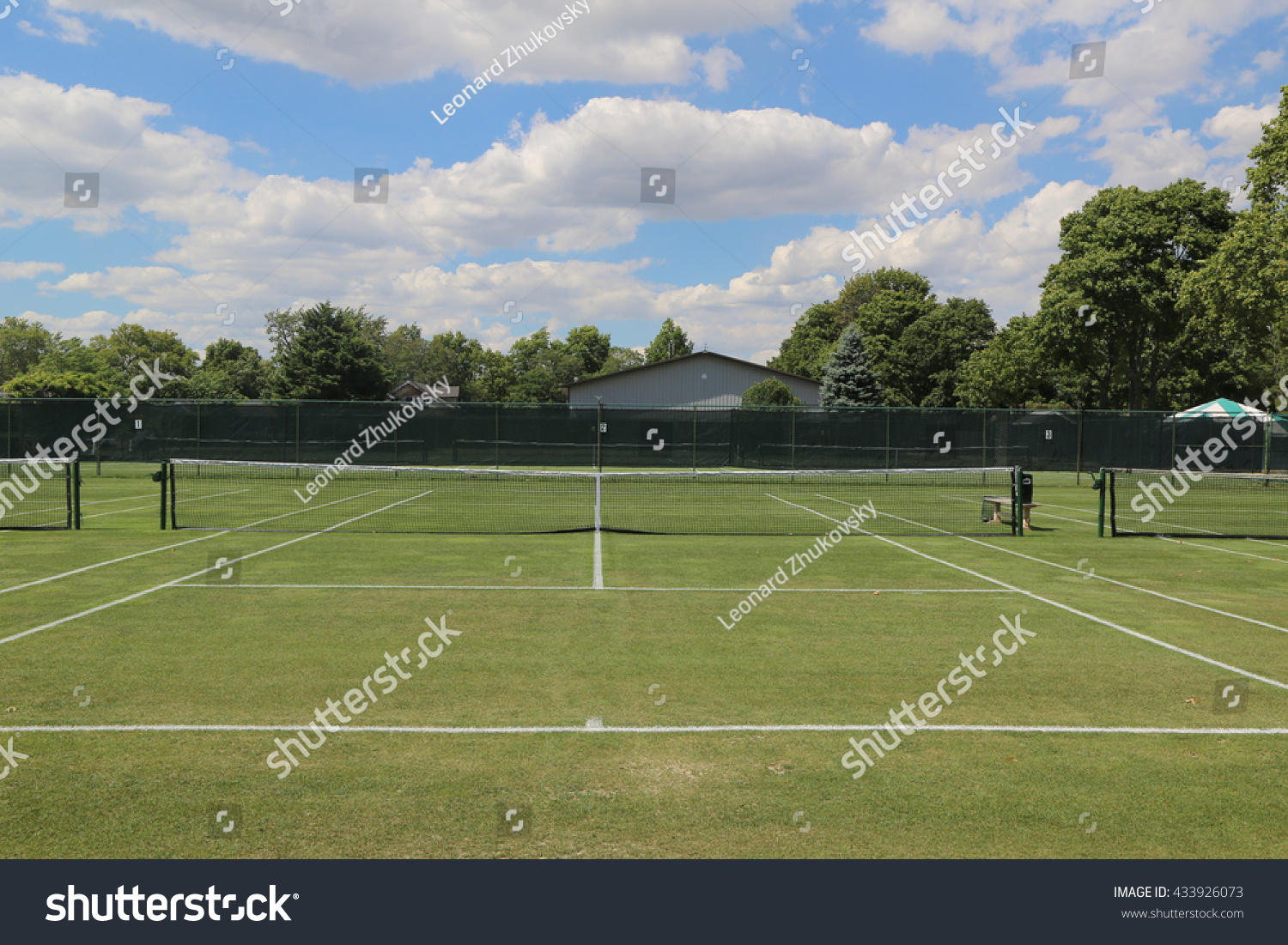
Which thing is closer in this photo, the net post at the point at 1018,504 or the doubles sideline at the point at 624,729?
the doubles sideline at the point at 624,729

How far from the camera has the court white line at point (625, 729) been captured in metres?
5.71

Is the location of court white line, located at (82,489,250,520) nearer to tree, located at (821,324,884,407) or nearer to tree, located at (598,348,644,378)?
tree, located at (821,324,884,407)

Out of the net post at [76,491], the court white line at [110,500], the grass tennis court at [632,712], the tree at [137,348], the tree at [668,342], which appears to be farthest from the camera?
the tree at [668,342]

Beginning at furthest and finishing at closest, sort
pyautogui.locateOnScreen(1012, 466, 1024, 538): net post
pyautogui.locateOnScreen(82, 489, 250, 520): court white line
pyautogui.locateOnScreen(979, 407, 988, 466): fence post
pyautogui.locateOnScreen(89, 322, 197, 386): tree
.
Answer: pyautogui.locateOnScreen(89, 322, 197, 386): tree < pyautogui.locateOnScreen(979, 407, 988, 466): fence post < pyautogui.locateOnScreen(82, 489, 250, 520): court white line < pyautogui.locateOnScreen(1012, 466, 1024, 538): net post

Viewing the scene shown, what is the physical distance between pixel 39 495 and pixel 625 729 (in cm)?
2221

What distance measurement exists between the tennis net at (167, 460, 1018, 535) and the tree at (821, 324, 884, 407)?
1828 cm

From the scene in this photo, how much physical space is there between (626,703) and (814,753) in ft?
4.84

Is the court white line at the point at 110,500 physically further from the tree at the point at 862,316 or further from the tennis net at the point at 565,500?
the tree at the point at 862,316

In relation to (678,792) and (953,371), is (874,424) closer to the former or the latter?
(678,792)

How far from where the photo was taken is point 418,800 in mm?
4605

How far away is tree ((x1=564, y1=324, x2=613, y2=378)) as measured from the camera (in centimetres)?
12731

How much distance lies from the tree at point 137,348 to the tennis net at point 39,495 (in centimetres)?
8854

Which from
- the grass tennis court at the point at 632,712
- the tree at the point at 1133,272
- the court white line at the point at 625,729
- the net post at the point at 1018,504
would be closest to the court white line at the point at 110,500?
the grass tennis court at the point at 632,712

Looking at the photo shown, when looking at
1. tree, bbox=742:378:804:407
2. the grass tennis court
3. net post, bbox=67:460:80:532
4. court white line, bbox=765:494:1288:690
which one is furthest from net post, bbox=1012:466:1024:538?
tree, bbox=742:378:804:407
